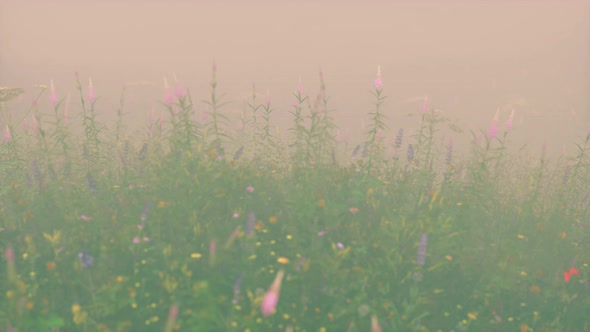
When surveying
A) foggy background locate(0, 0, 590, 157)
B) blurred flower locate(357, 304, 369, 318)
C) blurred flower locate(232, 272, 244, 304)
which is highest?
foggy background locate(0, 0, 590, 157)

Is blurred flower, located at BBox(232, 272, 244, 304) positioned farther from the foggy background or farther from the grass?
the foggy background

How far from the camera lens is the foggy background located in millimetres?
20828

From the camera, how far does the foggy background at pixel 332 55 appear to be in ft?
68.3

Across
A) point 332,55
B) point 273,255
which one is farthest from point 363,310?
point 332,55

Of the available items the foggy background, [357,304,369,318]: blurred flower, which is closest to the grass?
[357,304,369,318]: blurred flower

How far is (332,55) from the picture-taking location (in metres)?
31.3

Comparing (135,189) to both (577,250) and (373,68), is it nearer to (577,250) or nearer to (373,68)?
(577,250)

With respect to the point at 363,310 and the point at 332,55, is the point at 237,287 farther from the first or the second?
the point at 332,55

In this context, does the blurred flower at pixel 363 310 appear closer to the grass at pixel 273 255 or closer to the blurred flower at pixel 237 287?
the grass at pixel 273 255

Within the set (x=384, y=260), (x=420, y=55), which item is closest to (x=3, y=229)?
(x=384, y=260)

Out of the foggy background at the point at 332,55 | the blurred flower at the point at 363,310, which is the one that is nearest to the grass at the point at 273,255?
the blurred flower at the point at 363,310

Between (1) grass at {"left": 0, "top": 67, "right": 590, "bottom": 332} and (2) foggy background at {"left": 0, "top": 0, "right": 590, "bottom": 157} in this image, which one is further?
(2) foggy background at {"left": 0, "top": 0, "right": 590, "bottom": 157}

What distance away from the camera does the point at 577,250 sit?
5629mm

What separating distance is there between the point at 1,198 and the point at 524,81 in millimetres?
24699
